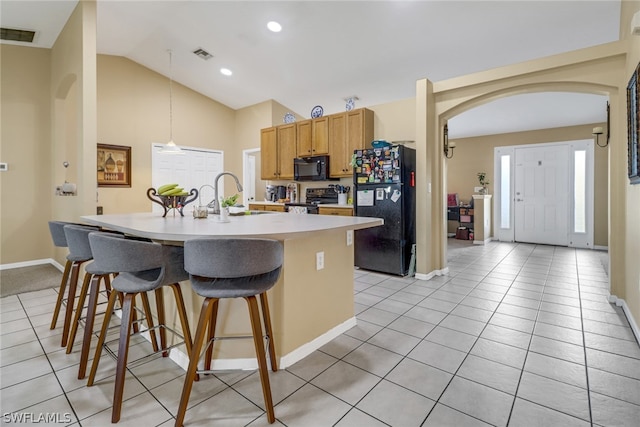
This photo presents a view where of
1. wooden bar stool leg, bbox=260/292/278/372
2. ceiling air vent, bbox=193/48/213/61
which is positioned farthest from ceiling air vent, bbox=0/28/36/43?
wooden bar stool leg, bbox=260/292/278/372

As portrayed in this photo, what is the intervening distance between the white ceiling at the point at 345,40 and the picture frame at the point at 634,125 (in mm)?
1319

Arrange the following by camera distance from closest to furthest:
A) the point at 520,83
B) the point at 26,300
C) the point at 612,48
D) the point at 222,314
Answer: the point at 222,314
the point at 612,48
the point at 26,300
the point at 520,83

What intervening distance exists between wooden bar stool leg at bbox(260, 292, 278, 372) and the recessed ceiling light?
3778mm

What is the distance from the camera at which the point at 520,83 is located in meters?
3.40

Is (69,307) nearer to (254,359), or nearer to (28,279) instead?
(254,359)

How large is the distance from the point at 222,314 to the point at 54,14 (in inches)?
183

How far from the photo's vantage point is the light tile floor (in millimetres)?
1529

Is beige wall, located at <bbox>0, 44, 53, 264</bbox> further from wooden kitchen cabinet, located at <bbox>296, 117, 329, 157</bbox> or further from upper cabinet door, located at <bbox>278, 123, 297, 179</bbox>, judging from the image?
wooden kitchen cabinet, located at <bbox>296, 117, 329, 157</bbox>

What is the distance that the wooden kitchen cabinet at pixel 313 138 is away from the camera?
501 centimetres

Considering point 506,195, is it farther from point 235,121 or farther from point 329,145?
point 235,121

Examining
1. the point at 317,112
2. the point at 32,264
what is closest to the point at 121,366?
the point at 317,112

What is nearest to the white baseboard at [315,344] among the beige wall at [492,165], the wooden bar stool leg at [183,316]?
the wooden bar stool leg at [183,316]

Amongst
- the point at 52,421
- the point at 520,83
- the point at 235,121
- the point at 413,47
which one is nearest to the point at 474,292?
the point at 520,83

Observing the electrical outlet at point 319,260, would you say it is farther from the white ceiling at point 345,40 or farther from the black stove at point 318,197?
the white ceiling at point 345,40
